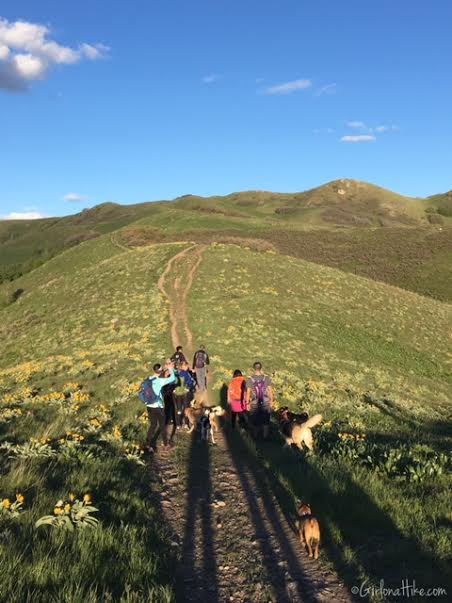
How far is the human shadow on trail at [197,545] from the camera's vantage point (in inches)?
223

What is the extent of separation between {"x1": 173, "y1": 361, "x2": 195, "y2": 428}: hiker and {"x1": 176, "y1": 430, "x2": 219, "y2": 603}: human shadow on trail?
14.9 ft

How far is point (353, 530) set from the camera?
6766 millimetres

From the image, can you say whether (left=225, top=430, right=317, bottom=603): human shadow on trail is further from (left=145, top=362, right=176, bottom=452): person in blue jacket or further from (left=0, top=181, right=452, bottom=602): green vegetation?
(left=145, top=362, right=176, bottom=452): person in blue jacket

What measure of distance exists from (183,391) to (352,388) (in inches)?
459

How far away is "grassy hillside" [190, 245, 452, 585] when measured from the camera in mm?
6668

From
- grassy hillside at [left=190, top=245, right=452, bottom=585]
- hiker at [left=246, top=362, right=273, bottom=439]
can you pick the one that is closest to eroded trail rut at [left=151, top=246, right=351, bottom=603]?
grassy hillside at [left=190, top=245, right=452, bottom=585]

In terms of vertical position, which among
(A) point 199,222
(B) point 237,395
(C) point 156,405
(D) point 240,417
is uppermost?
(A) point 199,222

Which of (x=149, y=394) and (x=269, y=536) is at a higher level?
(x=149, y=394)

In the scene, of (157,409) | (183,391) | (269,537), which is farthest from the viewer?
(183,391)

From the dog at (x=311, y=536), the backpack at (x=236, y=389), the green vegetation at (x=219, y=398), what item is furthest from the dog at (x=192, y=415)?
the dog at (x=311, y=536)

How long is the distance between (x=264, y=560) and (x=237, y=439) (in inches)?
286

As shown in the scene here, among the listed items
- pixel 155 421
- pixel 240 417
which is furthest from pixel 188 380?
pixel 155 421

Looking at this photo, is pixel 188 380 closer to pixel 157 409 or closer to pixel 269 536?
pixel 157 409

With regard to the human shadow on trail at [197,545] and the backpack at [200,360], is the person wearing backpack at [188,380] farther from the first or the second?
the human shadow on trail at [197,545]
